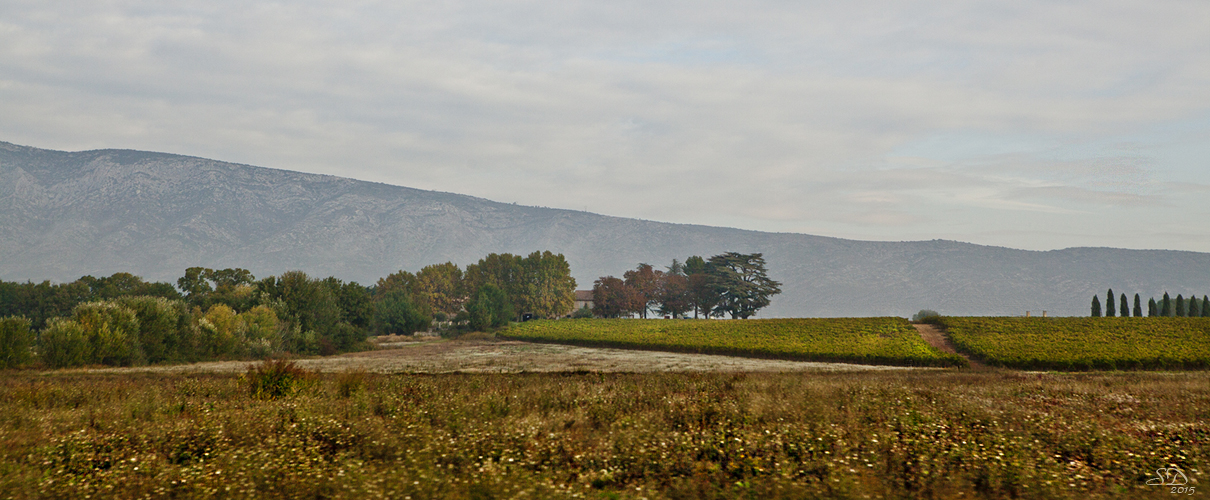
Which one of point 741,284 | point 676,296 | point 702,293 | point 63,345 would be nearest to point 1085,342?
point 741,284

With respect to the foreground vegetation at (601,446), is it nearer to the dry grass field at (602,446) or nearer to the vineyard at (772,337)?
the dry grass field at (602,446)

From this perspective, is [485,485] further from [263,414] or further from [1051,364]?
[1051,364]

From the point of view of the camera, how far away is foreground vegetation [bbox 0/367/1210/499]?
949 centimetres

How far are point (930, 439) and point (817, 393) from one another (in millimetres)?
7878

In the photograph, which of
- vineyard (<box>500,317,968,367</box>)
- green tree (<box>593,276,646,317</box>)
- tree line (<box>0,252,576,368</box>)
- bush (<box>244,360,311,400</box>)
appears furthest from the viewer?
green tree (<box>593,276,646,317</box>)

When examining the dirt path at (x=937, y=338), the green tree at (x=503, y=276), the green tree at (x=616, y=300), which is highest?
the green tree at (x=503, y=276)

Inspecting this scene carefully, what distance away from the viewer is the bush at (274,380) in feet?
64.4

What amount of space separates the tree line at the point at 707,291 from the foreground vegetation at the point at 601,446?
9374 cm

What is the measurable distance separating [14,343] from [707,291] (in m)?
90.2

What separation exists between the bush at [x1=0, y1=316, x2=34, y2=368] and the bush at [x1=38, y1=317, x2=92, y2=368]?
2.74 feet

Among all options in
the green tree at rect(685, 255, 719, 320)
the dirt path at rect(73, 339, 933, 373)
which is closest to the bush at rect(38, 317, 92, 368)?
the dirt path at rect(73, 339, 933, 373)

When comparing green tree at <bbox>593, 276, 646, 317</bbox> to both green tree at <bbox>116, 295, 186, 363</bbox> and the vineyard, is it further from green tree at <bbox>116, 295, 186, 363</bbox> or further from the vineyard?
green tree at <bbox>116, 295, 186, 363</bbox>

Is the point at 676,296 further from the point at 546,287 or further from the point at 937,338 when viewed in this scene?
the point at 937,338

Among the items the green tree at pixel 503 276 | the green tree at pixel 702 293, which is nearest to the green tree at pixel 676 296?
the green tree at pixel 702 293
